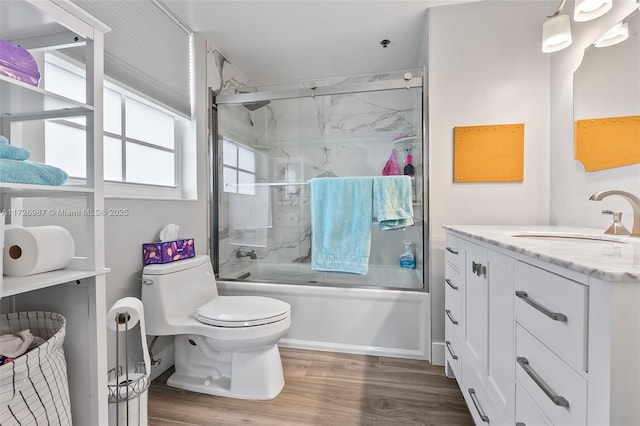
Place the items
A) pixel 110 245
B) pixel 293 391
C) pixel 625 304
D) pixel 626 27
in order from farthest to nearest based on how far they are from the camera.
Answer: pixel 293 391 < pixel 110 245 < pixel 626 27 < pixel 625 304

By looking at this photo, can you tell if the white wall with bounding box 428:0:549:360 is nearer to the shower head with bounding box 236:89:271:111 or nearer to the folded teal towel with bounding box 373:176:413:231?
the folded teal towel with bounding box 373:176:413:231

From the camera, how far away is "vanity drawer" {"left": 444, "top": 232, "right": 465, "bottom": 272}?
1352mm

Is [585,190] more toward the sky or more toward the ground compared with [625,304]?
more toward the sky

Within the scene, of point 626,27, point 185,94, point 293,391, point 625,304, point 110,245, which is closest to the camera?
point 625,304

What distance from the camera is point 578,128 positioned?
155cm

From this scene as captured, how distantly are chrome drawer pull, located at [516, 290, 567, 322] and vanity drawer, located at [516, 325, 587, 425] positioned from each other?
3.4 inches

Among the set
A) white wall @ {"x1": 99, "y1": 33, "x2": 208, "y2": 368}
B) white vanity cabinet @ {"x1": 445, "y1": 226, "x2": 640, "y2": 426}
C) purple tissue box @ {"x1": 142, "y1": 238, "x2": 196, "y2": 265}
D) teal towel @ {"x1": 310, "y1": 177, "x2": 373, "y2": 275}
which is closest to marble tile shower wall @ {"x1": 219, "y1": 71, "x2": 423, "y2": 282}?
teal towel @ {"x1": 310, "y1": 177, "x2": 373, "y2": 275}

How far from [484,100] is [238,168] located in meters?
1.83

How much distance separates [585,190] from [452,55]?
1.11 meters

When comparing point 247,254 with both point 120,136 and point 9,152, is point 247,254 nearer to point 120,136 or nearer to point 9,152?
point 120,136

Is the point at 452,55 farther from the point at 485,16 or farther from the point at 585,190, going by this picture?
the point at 585,190

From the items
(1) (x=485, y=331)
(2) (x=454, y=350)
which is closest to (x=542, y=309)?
(1) (x=485, y=331)

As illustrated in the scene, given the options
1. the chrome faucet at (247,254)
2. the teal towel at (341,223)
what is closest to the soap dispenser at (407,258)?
the teal towel at (341,223)

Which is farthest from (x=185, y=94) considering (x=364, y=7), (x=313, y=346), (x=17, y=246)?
(x=313, y=346)
